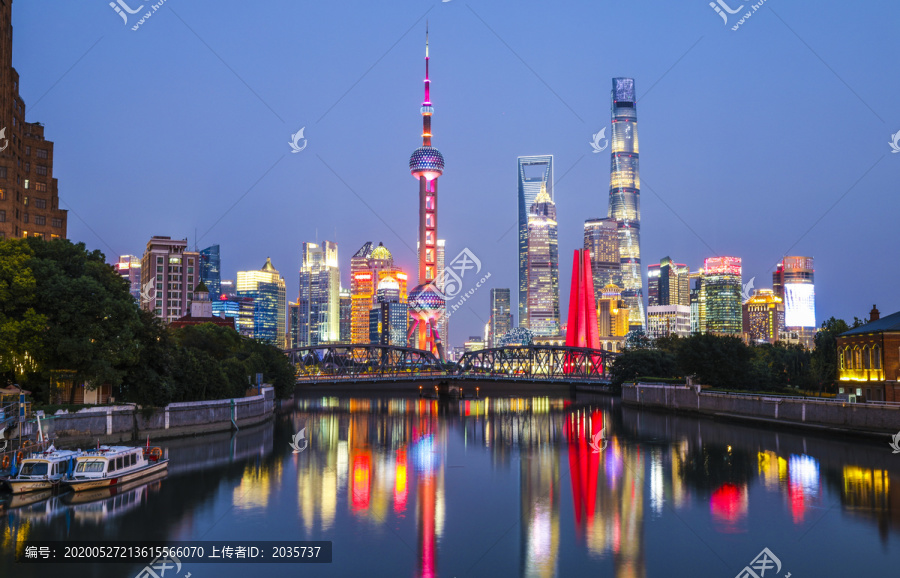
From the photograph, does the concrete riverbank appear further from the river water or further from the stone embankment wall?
the stone embankment wall

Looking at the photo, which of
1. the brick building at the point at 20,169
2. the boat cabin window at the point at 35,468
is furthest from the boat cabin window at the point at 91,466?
the brick building at the point at 20,169

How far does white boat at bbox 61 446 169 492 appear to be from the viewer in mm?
39781

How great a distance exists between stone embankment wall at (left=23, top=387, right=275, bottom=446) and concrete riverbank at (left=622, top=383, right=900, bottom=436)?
1817 inches

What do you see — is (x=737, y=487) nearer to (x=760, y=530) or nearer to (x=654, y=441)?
(x=760, y=530)

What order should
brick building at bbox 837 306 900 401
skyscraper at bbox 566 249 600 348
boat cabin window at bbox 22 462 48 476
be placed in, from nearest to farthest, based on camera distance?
boat cabin window at bbox 22 462 48 476, brick building at bbox 837 306 900 401, skyscraper at bbox 566 249 600 348

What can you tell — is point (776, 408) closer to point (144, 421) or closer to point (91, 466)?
point (144, 421)

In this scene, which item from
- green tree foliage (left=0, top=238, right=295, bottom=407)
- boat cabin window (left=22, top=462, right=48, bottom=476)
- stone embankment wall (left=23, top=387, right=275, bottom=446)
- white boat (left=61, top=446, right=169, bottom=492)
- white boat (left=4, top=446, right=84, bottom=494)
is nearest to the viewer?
white boat (left=4, top=446, right=84, bottom=494)

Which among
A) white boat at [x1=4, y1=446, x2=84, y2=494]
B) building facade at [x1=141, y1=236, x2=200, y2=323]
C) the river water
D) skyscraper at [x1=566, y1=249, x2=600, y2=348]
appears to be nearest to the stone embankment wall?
the river water

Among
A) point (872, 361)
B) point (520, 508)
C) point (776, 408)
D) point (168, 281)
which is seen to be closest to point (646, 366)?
point (776, 408)

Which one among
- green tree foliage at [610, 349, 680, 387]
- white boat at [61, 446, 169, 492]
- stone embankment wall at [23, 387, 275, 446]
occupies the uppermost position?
green tree foliage at [610, 349, 680, 387]

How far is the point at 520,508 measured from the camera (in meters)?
Answer: 40.7

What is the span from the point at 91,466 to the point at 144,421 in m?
16.5

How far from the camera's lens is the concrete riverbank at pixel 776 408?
5703 cm

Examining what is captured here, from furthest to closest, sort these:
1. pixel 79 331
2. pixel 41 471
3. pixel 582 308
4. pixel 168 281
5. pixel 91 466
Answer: pixel 168 281, pixel 582 308, pixel 79 331, pixel 91 466, pixel 41 471
